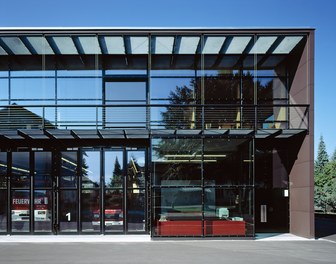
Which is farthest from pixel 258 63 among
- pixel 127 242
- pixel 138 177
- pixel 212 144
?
pixel 127 242

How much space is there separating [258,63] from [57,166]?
34.3 ft

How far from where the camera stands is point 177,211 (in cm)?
1783

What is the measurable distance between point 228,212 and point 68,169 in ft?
24.2

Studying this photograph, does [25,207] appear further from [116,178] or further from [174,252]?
[174,252]

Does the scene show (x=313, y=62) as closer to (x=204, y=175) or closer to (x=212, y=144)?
(x=212, y=144)

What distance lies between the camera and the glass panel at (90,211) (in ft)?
62.4

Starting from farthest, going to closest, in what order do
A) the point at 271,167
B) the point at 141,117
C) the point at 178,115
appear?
the point at 271,167, the point at 141,117, the point at 178,115

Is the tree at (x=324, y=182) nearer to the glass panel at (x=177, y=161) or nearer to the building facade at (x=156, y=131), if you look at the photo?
the building facade at (x=156, y=131)

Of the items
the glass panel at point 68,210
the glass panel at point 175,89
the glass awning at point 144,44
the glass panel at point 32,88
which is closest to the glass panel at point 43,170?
the glass panel at point 68,210

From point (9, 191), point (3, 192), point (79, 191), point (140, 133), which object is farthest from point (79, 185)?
point (140, 133)

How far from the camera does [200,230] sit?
691 inches

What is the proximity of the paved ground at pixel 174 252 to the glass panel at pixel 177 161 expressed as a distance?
265 cm

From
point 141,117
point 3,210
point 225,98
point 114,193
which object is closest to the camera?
point 3,210

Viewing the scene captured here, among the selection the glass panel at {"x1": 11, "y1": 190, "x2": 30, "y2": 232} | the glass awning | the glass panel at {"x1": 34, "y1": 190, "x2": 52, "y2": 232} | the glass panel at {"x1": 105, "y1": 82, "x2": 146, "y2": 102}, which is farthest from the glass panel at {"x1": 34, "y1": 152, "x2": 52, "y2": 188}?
the glass awning
